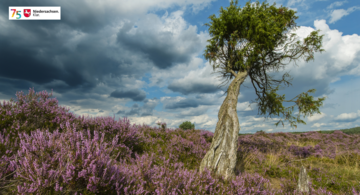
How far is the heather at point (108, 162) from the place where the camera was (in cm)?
217

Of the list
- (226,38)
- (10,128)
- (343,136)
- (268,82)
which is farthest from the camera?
(343,136)

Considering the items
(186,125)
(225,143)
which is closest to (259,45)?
(225,143)

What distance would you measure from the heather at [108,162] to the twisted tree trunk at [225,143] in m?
0.54

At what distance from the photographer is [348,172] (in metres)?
6.85

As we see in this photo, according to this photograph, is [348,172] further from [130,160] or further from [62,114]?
[62,114]

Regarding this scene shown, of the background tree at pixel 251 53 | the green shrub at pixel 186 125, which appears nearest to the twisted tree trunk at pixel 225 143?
the background tree at pixel 251 53

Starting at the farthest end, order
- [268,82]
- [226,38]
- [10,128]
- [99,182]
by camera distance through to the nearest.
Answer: [268,82] < [226,38] < [10,128] < [99,182]

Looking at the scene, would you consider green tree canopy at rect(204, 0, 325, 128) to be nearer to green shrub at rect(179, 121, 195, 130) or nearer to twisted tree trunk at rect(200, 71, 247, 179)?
twisted tree trunk at rect(200, 71, 247, 179)

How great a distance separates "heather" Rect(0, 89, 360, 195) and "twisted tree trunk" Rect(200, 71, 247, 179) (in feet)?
1.78

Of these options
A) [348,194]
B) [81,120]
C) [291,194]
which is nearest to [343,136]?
[348,194]

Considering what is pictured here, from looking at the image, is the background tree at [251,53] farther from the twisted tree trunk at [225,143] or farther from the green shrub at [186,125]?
the green shrub at [186,125]

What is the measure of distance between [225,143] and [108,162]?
401 cm

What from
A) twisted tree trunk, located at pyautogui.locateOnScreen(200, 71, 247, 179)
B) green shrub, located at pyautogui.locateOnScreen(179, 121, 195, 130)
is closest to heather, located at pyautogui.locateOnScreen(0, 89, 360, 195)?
twisted tree trunk, located at pyautogui.locateOnScreen(200, 71, 247, 179)

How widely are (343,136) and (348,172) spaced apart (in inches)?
480
